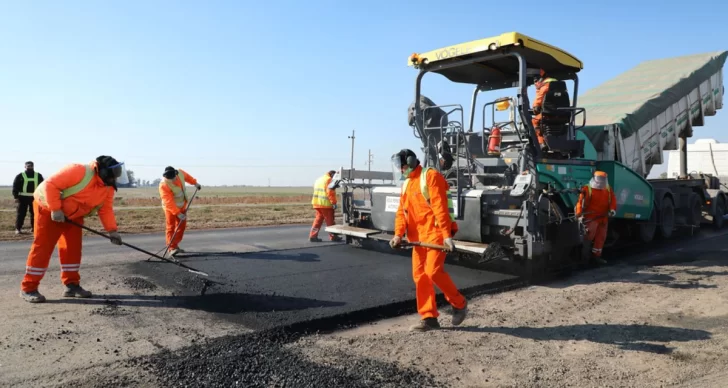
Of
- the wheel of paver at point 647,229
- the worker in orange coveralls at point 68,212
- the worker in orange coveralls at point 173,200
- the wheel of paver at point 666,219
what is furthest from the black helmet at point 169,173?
the wheel of paver at point 666,219

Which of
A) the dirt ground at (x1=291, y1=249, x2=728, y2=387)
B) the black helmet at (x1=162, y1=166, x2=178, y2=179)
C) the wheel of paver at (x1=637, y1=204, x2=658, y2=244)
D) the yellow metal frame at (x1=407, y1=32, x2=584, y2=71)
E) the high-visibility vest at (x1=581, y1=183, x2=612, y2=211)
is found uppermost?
the yellow metal frame at (x1=407, y1=32, x2=584, y2=71)

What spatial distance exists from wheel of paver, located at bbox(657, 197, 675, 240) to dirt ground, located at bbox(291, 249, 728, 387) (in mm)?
3742

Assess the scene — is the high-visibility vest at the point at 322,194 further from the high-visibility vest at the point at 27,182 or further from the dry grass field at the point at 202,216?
the high-visibility vest at the point at 27,182

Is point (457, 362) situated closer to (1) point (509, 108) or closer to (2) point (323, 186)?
(1) point (509, 108)

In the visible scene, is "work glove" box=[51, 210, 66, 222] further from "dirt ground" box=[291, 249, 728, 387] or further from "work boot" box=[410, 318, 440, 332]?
"work boot" box=[410, 318, 440, 332]

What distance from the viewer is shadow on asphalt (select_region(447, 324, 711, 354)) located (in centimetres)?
382

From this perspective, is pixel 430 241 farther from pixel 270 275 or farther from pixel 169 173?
pixel 169 173

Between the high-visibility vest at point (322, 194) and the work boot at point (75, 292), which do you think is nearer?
the work boot at point (75, 292)

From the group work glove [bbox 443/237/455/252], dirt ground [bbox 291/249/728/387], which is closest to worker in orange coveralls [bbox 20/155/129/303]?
dirt ground [bbox 291/249/728/387]

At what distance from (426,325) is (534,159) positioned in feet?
9.82

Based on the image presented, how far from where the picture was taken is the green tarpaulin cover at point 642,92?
822 cm

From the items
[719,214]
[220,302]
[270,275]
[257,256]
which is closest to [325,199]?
[257,256]

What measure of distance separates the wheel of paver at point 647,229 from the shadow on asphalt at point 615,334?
512 cm

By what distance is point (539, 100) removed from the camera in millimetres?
6566
